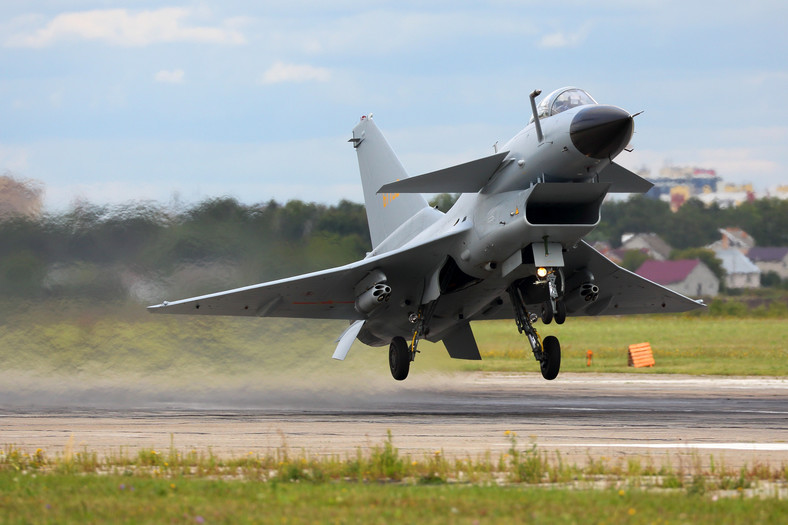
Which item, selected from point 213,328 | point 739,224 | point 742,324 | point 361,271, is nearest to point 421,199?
point 361,271

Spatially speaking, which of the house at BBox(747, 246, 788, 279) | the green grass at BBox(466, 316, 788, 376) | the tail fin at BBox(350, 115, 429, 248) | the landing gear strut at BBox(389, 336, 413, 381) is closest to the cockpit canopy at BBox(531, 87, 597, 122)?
the landing gear strut at BBox(389, 336, 413, 381)

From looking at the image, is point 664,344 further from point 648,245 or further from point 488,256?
point 488,256

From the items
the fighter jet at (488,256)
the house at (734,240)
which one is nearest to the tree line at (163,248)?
the fighter jet at (488,256)

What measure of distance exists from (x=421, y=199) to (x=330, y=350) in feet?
12.1

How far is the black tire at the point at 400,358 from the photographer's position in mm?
18328

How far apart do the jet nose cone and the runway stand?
3933 mm

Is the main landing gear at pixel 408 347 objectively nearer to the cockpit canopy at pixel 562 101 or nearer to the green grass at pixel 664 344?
the cockpit canopy at pixel 562 101

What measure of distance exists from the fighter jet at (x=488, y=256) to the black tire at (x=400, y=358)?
2cm

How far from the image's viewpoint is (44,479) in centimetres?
865

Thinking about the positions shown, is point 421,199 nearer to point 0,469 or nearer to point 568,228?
point 568,228

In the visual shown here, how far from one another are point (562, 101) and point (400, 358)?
5824 millimetres

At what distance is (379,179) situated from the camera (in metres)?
22.1

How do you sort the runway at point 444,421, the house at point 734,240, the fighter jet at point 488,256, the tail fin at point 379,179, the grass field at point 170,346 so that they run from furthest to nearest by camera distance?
the house at point 734,240 < the tail fin at point 379,179 < the grass field at point 170,346 < the fighter jet at point 488,256 < the runway at point 444,421

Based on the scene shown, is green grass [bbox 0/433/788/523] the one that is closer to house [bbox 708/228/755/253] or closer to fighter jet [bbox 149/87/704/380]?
A: fighter jet [bbox 149/87/704/380]
